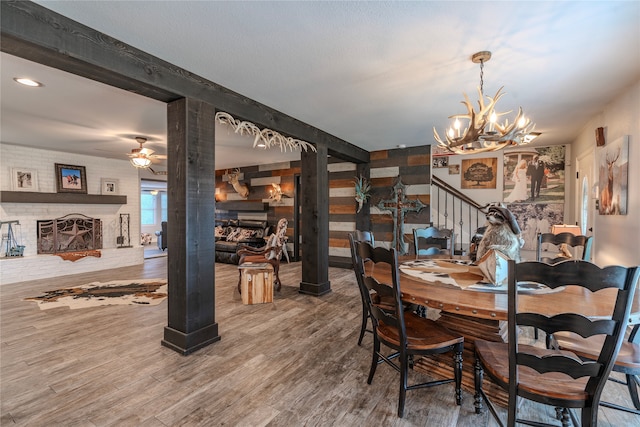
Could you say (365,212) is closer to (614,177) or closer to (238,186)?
(238,186)

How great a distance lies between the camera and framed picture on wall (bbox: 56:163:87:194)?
6.11 metres

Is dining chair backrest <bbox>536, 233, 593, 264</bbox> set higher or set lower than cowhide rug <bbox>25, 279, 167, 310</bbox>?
higher

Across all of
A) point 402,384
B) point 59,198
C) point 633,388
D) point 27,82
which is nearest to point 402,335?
point 402,384

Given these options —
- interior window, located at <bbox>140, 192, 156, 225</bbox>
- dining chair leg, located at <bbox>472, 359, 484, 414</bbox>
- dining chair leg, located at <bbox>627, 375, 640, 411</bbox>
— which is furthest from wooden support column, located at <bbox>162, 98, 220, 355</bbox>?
interior window, located at <bbox>140, 192, 156, 225</bbox>

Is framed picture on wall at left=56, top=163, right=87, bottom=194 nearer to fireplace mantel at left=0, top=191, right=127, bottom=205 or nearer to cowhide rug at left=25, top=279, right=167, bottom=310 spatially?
fireplace mantel at left=0, top=191, right=127, bottom=205

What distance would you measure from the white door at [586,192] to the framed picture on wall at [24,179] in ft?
31.4

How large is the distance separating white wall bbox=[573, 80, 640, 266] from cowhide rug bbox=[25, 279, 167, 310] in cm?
558

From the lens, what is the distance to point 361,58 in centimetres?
242

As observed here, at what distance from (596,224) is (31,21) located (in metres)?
6.14

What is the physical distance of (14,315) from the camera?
355cm

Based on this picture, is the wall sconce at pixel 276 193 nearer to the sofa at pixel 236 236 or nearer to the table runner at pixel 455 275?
the sofa at pixel 236 236

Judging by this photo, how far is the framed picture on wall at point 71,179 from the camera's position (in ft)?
20.1

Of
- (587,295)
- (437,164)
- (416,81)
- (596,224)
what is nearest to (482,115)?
(416,81)

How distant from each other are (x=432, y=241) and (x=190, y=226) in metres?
2.86
